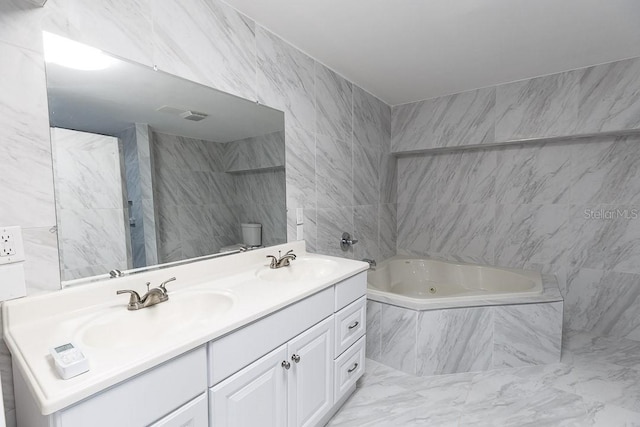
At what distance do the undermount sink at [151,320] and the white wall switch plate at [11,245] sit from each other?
31 cm

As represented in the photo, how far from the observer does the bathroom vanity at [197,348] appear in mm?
726

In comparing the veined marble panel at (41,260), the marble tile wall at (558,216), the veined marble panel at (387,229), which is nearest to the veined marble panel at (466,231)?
the marble tile wall at (558,216)

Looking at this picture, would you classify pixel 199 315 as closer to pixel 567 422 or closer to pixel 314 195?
pixel 314 195

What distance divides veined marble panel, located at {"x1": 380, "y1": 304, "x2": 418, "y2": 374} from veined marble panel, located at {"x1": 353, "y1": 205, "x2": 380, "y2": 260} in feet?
2.20

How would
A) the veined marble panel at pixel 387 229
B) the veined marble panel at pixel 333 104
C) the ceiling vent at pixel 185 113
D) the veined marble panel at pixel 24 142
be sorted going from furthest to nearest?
the veined marble panel at pixel 387 229 < the veined marble panel at pixel 333 104 < the ceiling vent at pixel 185 113 < the veined marble panel at pixel 24 142

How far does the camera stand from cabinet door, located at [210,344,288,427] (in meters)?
0.99

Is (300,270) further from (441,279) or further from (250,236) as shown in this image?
(441,279)

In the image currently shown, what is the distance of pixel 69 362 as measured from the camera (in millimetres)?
689

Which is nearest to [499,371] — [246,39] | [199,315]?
[199,315]

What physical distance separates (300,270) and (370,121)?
1.75m

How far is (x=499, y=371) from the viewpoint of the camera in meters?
2.09

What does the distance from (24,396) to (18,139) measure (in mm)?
790

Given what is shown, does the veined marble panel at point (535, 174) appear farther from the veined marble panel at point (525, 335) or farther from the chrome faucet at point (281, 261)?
the chrome faucet at point (281, 261)

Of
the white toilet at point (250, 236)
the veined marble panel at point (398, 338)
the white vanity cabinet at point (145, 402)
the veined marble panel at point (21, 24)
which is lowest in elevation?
the veined marble panel at point (398, 338)
